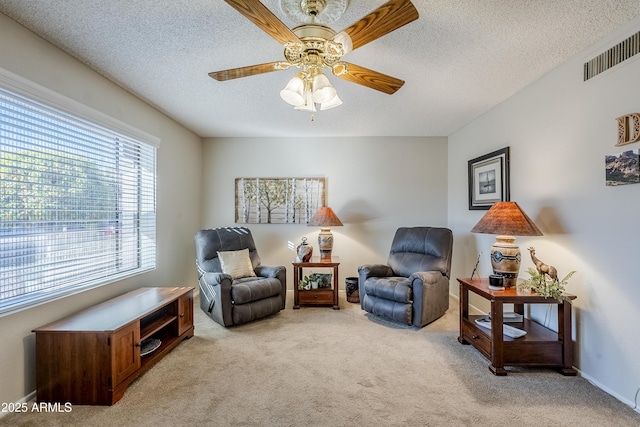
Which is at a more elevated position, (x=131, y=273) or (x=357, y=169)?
(x=357, y=169)

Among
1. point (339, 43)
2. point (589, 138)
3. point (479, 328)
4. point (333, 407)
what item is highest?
point (339, 43)

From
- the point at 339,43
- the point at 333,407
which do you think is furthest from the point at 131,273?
the point at 339,43

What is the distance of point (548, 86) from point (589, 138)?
2.11ft

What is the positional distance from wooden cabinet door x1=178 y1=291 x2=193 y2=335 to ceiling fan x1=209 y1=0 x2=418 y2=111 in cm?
203

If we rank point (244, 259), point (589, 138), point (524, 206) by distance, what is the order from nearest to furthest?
A: point (589, 138)
point (524, 206)
point (244, 259)

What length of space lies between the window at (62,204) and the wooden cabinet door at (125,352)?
0.61m

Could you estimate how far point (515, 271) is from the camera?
2445 millimetres

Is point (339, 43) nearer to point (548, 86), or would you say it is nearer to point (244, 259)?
point (548, 86)

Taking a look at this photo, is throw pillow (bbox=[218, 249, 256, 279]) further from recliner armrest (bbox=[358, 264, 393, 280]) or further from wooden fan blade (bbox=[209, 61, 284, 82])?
wooden fan blade (bbox=[209, 61, 284, 82])

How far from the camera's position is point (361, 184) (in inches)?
185

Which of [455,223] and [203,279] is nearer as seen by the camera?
[203,279]

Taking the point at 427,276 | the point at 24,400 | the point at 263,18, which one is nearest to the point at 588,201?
the point at 427,276

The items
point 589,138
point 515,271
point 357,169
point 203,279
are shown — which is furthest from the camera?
point 357,169

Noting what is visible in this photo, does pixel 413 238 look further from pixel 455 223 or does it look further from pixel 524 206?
pixel 524 206
